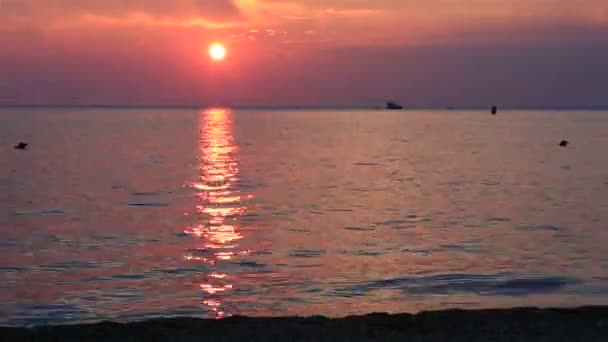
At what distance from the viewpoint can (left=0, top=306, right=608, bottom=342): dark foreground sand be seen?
1271 centimetres

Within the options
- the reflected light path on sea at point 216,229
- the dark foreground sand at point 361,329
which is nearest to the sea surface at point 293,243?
the reflected light path on sea at point 216,229

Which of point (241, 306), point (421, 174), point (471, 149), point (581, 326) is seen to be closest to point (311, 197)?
point (421, 174)

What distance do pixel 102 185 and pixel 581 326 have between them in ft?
120

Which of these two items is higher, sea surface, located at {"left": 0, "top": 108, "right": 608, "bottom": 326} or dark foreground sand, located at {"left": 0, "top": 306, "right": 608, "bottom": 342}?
sea surface, located at {"left": 0, "top": 108, "right": 608, "bottom": 326}

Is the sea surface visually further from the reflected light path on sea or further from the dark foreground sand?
the dark foreground sand

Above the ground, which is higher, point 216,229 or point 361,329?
point 216,229

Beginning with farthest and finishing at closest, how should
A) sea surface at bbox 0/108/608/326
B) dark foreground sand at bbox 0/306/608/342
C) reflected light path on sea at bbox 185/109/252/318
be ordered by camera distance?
reflected light path on sea at bbox 185/109/252/318, sea surface at bbox 0/108/608/326, dark foreground sand at bbox 0/306/608/342

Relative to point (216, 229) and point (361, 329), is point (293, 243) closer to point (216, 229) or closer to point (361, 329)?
point (216, 229)

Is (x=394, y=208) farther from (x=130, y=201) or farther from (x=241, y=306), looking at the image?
(x=241, y=306)

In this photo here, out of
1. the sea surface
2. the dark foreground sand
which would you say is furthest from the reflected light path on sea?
the dark foreground sand

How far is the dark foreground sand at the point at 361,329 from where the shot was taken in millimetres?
12711

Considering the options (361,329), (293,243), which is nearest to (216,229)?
(293,243)

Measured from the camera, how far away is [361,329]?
1319 centimetres

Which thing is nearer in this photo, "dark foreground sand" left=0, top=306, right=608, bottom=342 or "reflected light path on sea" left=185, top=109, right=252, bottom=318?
"dark foreground sand" left=0, top=306, right=608, bottom=342
